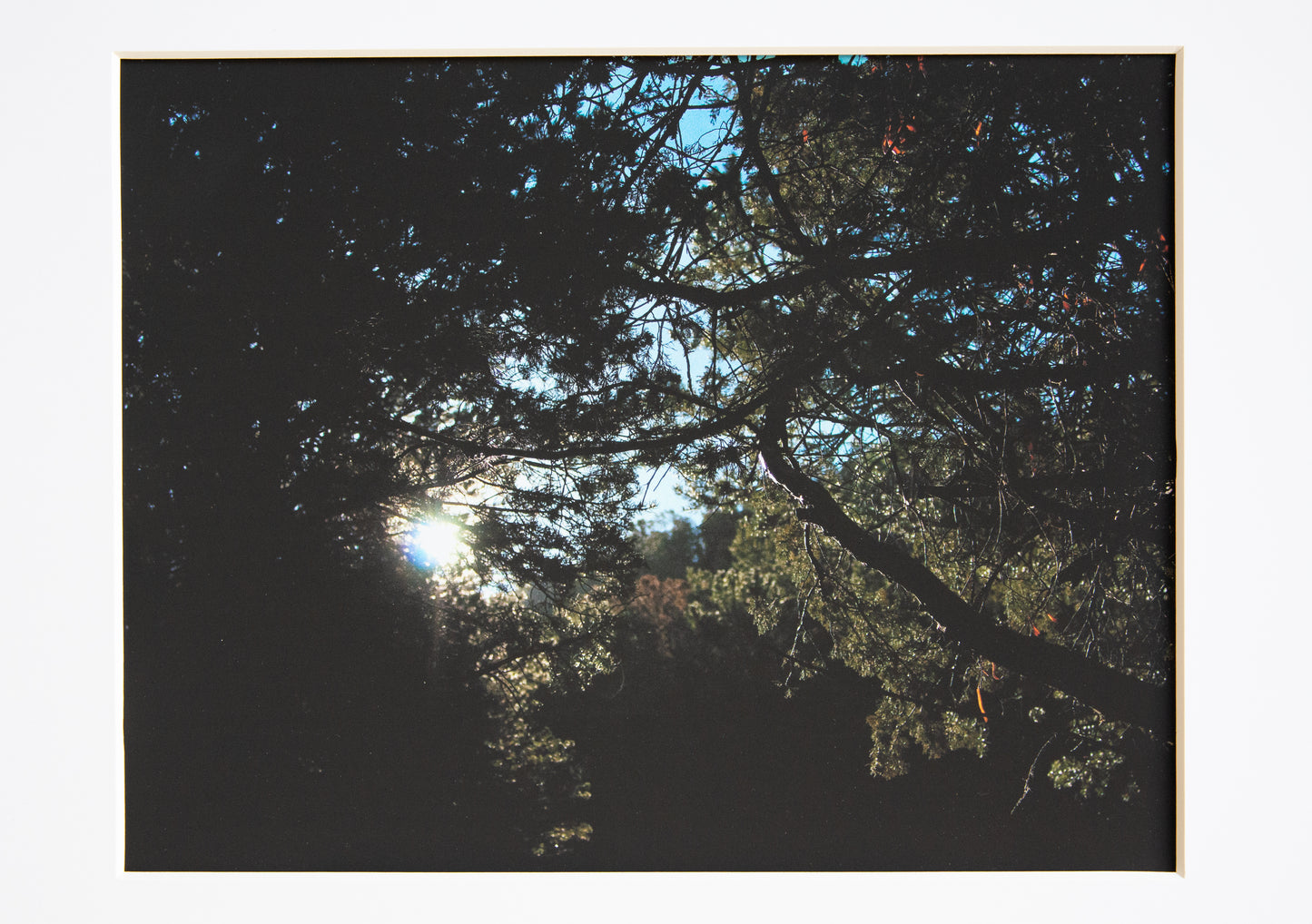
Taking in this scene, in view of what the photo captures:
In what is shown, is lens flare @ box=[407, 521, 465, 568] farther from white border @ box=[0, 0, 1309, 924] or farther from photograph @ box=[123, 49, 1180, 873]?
white border @ box=[0, 0, 1309, 924]

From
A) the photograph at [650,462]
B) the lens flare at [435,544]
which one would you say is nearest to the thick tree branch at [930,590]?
the photograph at [650,462]

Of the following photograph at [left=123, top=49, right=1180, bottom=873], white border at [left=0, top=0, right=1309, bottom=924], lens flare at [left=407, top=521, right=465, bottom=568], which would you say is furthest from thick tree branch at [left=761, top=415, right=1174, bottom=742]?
lens flare at [left=407, top=521, right=465, bottom=568]

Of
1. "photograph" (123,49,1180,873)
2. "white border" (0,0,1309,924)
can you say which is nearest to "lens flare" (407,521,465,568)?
"photograph" (123,49,1180,873)

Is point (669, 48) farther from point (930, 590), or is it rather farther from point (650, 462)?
point (930, 590)

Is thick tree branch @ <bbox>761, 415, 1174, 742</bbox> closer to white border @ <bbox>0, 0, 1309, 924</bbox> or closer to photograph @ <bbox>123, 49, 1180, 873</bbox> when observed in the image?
photograph @ <bbox>123, 49, 1180, 873</bbox>

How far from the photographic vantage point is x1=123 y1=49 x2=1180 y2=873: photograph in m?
1.83

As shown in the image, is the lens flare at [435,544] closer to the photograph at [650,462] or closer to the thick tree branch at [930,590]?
the photograph at [650,462]

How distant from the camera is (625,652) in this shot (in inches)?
72.4

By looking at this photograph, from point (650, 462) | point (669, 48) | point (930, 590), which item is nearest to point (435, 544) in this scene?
point (650, 462)

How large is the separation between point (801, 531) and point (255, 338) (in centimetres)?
152

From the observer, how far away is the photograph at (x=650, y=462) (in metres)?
1.83

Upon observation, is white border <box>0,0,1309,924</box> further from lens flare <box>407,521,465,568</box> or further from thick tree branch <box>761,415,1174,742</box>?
lens flare <box>407,521,465,568</box>
